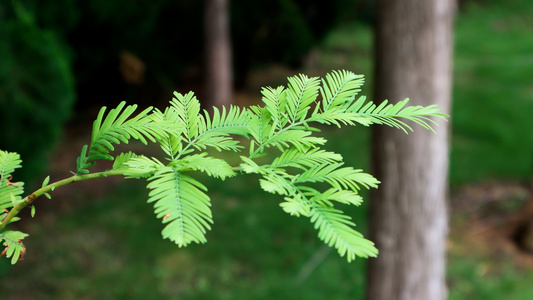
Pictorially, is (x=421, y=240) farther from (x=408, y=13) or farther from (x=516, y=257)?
(x=516, y=257)

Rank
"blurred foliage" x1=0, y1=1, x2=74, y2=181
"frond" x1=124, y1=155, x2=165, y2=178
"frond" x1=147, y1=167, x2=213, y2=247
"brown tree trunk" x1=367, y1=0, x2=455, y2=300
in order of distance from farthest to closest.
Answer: "blurred foliage" x1=0, y1=1, x2=74, y2=181 → "brown tree trunk" x1=367, y1=0, x2=455, y2=300 → "frond" x1=124, y1=155, x2=165, y2=178 → "frond" x1=147, y1=167, x2=213, y2=247

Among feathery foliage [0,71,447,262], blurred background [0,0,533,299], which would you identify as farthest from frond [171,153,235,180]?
blurred background [0,0,533,299]

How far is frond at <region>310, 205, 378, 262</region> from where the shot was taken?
2.52 ft

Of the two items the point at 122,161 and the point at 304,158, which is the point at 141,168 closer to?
the point at 122,161

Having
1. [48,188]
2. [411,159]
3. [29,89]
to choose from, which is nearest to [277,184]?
[48,188]

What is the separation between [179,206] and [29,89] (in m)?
5.81

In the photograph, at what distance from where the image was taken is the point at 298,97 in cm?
98

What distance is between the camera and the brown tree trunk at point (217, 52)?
910 centimetres

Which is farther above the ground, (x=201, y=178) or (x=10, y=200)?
(x=201, y=178)

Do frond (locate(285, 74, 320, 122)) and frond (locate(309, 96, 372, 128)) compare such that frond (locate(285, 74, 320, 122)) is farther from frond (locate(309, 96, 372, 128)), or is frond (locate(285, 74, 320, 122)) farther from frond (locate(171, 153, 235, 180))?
frond (locate(171, 153, 235, 180))

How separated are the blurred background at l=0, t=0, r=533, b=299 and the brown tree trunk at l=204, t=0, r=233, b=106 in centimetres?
5

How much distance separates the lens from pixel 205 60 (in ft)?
30.9

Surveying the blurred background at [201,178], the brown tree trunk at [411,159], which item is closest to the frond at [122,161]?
the brown tree trunk at [411,159]

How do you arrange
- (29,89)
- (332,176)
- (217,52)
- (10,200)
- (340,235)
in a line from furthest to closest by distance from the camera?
(217,52), (29,89), (10,200), (332,176), (340,235)
